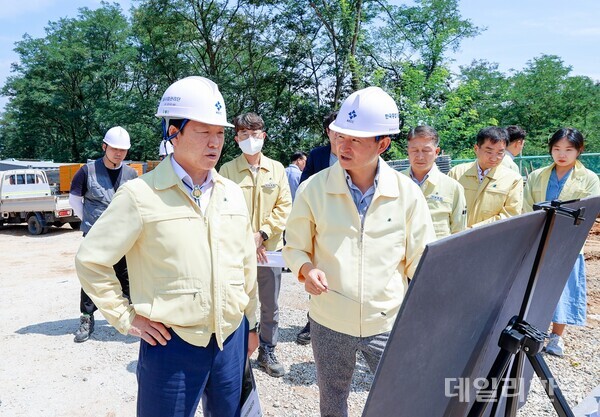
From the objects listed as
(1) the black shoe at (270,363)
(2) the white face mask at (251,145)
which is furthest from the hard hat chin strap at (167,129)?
(1) the black shoe at (270,363)

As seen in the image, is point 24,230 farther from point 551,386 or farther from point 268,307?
point 551,386

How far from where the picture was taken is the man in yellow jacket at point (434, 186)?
3.17 metres

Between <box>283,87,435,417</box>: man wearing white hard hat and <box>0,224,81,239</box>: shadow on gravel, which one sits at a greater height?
<box>283,87,435,417</box>: man wearing white hard hat

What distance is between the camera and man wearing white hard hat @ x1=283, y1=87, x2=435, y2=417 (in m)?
2.03

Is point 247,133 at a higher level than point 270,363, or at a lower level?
higher

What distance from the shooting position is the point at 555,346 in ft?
13.7

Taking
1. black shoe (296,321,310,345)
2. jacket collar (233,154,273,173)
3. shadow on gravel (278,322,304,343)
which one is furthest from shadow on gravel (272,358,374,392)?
jacket collar (233,154,273,173)

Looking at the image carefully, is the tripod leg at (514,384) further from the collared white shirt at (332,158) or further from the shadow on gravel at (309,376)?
the collared white shirt at (332,158)

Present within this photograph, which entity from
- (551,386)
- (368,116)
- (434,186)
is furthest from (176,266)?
(434,186)

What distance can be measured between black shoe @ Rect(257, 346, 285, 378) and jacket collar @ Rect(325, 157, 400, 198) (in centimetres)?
221

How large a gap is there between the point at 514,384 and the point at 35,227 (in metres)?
15.1

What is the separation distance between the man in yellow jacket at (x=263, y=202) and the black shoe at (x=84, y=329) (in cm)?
189

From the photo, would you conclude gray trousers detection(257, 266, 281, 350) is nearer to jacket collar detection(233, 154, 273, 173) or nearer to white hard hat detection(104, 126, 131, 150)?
jacket collar detection(233, 154, 273, 173)

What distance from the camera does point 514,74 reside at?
26469 millimetres
